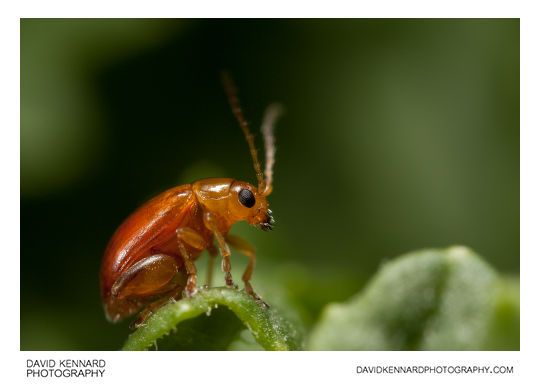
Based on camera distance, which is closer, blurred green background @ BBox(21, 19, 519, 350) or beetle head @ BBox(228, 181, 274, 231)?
beetle head @ BBox(228, 181, 274, 231)

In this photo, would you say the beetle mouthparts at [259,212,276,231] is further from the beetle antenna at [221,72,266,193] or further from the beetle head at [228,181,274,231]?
the beetle antenna at [221,72,266,193]

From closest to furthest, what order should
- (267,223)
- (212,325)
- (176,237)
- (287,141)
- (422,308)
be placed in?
(212,325), (422,308), (176,237), (267,223), (287,141)

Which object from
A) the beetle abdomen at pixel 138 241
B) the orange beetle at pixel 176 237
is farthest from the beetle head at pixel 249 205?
the beetle abdomen at pixel 138 241

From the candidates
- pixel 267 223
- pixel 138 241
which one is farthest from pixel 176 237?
pixel 267 223

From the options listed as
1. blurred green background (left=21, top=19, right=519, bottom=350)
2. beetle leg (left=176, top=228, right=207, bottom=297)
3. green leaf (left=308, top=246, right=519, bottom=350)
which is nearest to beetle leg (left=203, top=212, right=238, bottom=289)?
beetle leg (left=176, top=228, right=207, bottom=297)

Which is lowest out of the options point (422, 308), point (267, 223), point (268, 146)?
point (422, 308)

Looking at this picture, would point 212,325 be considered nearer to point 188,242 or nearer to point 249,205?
point 188,242

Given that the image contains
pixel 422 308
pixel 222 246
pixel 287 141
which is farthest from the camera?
pixel 287 141
